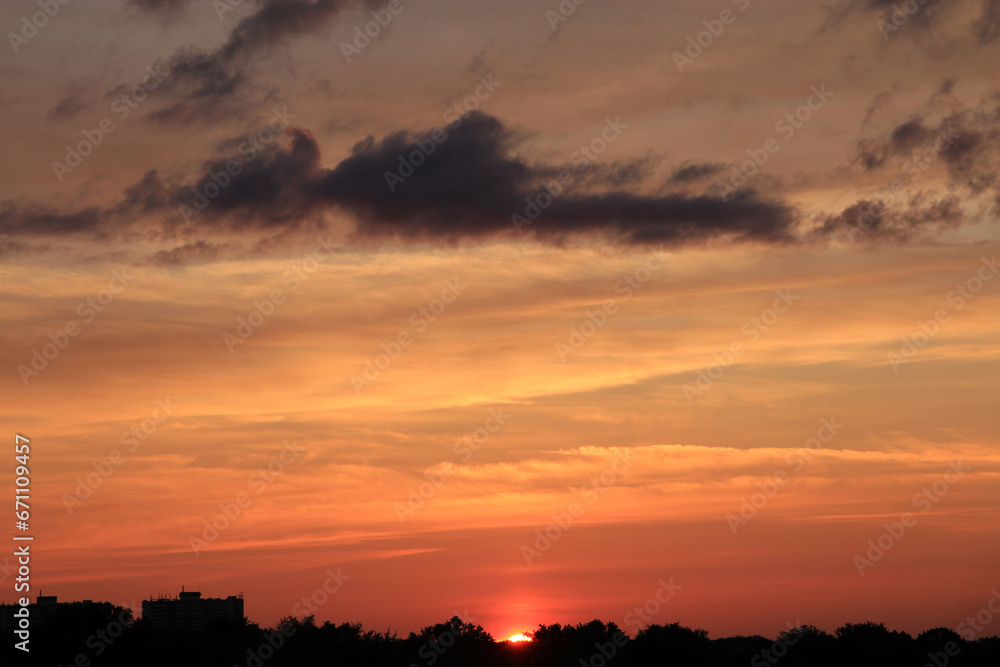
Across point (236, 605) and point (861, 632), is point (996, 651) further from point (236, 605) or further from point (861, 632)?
point (236, 605)

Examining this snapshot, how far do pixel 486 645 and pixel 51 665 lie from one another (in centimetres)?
4386

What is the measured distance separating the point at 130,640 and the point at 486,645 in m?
36.9

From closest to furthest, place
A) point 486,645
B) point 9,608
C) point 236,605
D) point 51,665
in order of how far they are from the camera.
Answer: point 51,665
point 486,645
point 9,608
point 236,605

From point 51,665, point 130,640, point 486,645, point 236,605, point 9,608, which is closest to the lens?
point 51,665

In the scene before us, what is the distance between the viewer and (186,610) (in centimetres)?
18488

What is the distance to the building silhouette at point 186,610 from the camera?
18025 centimetres

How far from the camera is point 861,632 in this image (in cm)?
11275

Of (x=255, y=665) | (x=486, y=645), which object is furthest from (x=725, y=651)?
(x=255, y=665)

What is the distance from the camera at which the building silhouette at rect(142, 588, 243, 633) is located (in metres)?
180

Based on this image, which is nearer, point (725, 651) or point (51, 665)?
point (51, 665)

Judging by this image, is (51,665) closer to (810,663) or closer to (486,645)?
(486,645)

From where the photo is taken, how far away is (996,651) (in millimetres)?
108875

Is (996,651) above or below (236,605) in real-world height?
below

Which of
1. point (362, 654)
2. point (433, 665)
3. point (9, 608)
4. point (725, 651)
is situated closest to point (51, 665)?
point (362, 654)
